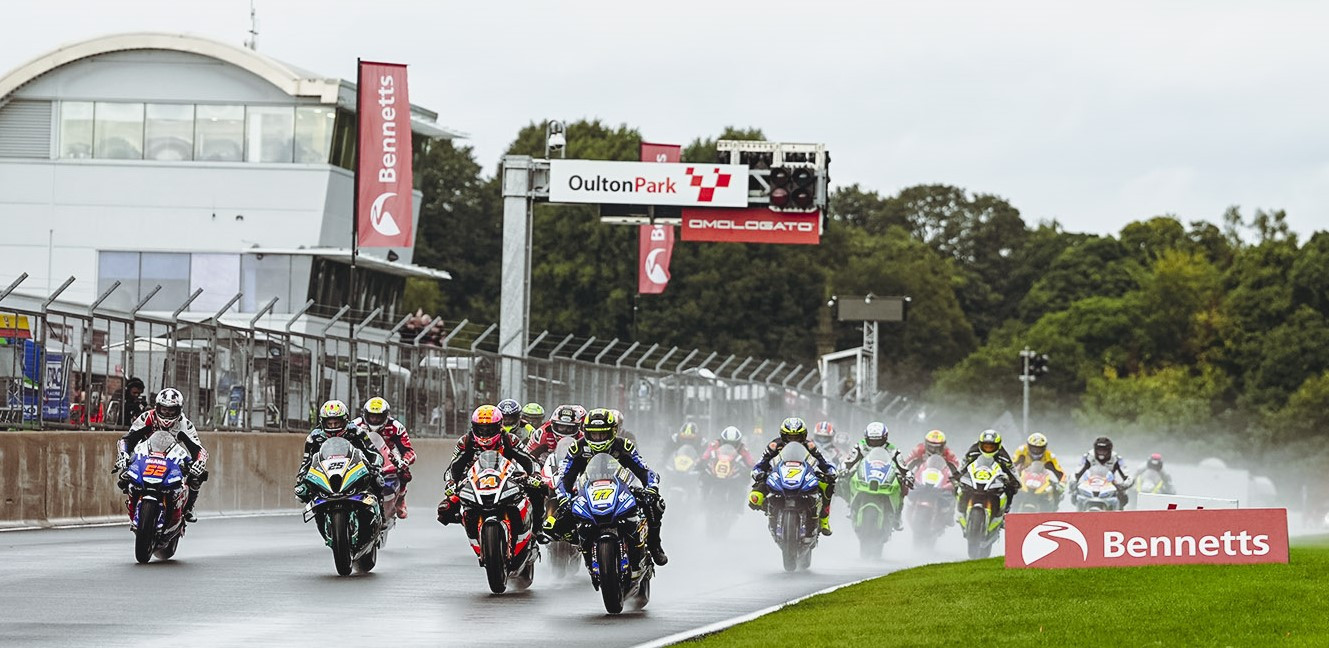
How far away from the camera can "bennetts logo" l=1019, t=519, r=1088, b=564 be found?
739 inches

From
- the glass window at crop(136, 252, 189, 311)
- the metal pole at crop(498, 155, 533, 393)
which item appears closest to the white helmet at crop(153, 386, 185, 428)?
the metal pole at crop(498, 155, 533, 393)

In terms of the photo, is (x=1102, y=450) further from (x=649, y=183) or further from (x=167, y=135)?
(x=167, y=135)

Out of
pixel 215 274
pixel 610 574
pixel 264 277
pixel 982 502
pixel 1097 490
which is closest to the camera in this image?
pixel 610 574

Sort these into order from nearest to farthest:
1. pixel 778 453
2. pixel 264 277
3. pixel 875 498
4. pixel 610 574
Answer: pixel 610 574
pixel 778 453
pixel 875 498
pixel 264 277

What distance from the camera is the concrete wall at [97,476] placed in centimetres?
2486

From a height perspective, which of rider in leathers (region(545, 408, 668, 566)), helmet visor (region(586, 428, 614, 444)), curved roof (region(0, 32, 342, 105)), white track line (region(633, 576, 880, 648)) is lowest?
white track line (region(633, 576, 880, 648))

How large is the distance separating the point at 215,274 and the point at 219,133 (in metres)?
4.40

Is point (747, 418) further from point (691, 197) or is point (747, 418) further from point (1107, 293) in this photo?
point (1107, 293)

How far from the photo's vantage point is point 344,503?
749 inches

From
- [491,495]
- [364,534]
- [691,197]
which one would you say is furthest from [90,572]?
[691,197]

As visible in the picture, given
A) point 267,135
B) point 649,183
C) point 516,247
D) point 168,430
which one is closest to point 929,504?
point 168,430

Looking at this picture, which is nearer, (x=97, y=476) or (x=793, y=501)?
(x=793, y=501)

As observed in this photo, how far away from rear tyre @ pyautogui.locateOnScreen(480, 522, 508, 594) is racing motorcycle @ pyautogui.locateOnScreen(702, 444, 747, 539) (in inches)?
457

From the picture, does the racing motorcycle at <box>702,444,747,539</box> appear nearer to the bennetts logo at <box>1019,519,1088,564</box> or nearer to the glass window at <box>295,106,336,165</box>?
the bennetts logo at <box>1019,519,1088,564</box>
